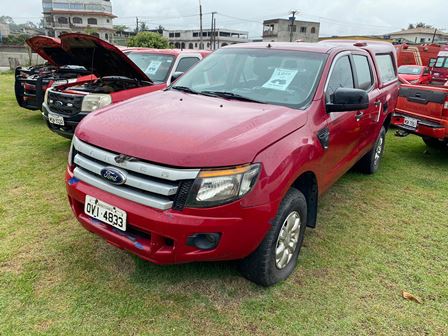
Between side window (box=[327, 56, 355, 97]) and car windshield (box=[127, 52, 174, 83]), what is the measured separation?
10.6ft

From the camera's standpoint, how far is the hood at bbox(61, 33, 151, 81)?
4.73m

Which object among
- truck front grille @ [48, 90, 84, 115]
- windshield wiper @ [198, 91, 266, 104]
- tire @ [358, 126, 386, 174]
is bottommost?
tire @ [358, 126, 386, 174]

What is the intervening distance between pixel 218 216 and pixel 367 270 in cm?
155

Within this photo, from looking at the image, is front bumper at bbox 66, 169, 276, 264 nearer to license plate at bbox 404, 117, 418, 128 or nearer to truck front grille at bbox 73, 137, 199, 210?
truck front grille at bbox 73, 137, 199, 210

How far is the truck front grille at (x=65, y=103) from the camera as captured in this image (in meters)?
4.84

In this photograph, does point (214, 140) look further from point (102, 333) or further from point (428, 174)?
point (428, 174)

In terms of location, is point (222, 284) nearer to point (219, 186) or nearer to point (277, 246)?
point (277, 246)

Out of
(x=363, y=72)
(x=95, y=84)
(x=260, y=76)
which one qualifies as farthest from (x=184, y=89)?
(x=95, y=84)

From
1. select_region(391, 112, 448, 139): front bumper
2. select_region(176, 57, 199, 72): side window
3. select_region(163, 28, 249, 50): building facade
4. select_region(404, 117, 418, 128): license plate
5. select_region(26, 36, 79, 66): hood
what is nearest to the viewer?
select_region(391, 112, 448, 139): front bumper

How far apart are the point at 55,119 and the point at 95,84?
2.89ft

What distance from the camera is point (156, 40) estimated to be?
32.0 m

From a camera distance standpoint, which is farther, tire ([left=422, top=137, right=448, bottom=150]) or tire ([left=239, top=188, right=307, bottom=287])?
tire ([left=422, top=137, right=448, bottom=150])

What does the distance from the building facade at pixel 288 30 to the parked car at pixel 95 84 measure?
53308mm

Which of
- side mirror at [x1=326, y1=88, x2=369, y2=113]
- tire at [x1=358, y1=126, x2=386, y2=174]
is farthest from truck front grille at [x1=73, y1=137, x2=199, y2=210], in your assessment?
tire at [x1=358, y1=126, x2=386, y2=174]
